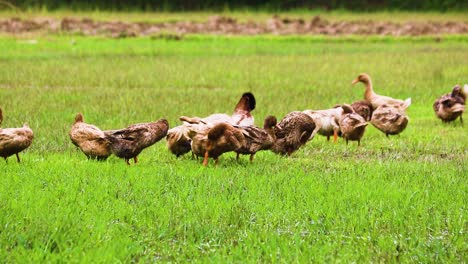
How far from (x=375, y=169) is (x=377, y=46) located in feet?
80.8

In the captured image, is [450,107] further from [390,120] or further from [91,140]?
[91,140]

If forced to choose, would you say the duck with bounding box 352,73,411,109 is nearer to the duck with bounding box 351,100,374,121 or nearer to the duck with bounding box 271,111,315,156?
the duck with bounding box 351,100,374,121

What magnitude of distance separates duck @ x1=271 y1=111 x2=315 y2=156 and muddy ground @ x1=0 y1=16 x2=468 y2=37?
90.1 ft

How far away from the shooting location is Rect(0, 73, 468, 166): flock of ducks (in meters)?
8.41

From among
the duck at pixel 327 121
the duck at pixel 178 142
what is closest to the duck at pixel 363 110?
the duck at pixel 327 121

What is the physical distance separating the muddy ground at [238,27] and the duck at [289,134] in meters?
27.5

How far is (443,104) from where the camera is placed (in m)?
12.6

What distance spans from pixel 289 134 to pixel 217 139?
132 cm

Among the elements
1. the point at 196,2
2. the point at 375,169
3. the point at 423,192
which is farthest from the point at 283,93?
the point at 196,2

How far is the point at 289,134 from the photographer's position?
9492 mm

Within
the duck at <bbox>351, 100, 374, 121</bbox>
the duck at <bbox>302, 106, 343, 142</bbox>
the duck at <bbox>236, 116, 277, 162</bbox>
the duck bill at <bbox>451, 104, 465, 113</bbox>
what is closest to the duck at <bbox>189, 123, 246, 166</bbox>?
the duck at <bbox>236, 116, 277, 162</bbox>

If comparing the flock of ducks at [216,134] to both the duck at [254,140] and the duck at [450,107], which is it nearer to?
the duck at [254,140]

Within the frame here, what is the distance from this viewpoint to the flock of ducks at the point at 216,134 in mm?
8406

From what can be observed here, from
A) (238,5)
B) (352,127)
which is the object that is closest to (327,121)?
(352,127)
